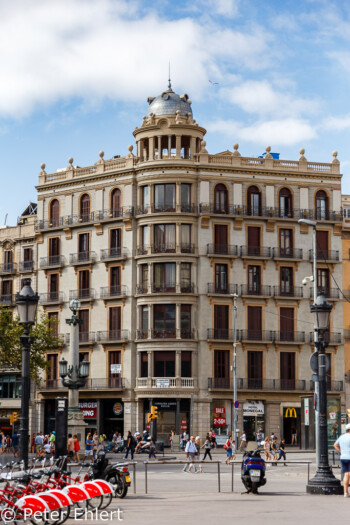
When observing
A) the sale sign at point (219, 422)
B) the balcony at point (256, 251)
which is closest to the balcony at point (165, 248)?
the balcony at point (256, 251)

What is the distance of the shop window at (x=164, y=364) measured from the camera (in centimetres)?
6650

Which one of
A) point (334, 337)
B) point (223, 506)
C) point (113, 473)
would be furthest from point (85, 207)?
point (223, 506)

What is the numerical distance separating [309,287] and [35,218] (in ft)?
78.3

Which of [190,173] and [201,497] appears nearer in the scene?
[201,497]

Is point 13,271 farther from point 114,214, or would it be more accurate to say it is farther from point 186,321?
point 186,321

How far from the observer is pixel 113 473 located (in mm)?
22672

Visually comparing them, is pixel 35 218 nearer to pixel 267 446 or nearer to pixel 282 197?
pixel 282 197

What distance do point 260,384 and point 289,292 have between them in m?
7.19

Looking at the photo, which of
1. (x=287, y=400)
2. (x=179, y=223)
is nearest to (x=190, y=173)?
(x=179, y=223)

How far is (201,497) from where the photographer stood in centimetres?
2345

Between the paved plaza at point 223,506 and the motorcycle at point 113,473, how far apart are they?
35cm

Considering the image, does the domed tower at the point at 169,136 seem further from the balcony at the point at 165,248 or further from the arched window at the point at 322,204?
the arched window at the point at 322,204

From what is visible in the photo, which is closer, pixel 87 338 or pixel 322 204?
pixel 87 338

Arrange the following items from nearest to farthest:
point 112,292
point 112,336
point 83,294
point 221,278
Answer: point 221,278
point 112,336
point 112,292
point 83,294
